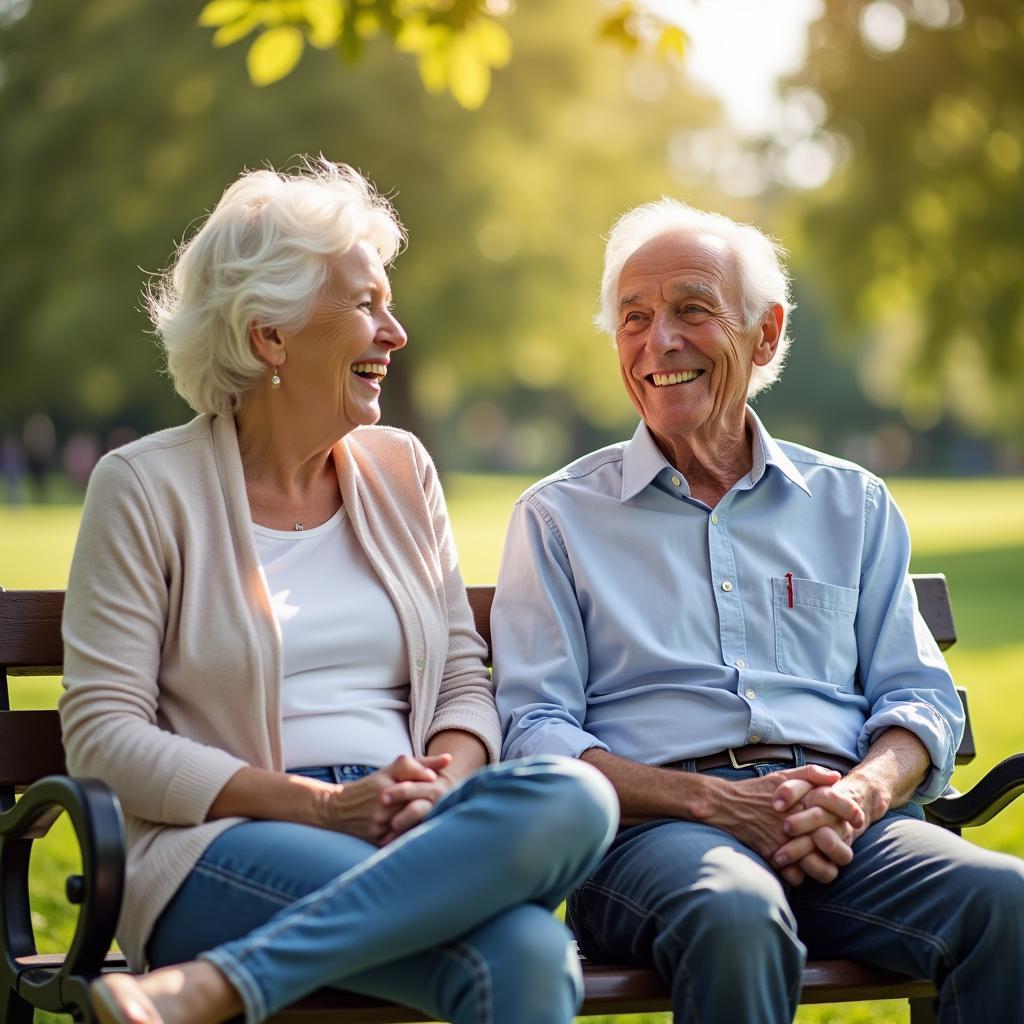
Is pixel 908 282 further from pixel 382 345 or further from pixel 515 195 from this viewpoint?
pixel 382 345

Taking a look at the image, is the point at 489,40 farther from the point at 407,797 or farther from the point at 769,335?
the point at 407,797

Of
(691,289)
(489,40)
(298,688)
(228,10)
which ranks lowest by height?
(298,688)

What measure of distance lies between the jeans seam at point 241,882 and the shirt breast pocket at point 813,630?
4.53ft

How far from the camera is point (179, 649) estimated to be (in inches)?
132

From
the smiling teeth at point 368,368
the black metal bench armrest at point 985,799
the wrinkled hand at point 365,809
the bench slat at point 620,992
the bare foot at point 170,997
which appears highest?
the smiling teeth at point 368,368

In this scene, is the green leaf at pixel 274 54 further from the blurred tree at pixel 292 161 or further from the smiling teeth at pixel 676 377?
the blurred tree at pixel 292 161

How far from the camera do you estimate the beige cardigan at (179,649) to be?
3.17 m

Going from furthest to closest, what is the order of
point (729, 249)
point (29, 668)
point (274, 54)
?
point (274, 54)
point (729, 249)
point (29, 668)

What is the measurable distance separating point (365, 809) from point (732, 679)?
3.23 ft

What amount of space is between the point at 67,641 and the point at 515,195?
26.3m

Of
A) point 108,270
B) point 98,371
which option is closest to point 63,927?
point 108,270

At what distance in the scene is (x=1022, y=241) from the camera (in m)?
→ 21.6

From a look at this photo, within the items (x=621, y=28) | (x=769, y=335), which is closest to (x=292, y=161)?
(x=621, y=28)

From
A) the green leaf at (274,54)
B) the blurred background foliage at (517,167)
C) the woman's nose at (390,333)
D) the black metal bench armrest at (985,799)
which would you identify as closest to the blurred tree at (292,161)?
the blurred background foliage at (517,167)
